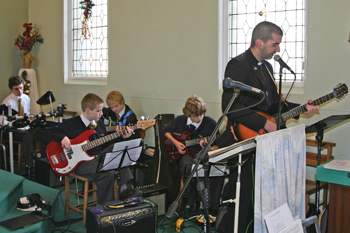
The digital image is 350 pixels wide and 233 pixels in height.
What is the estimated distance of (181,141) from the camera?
3914 mm

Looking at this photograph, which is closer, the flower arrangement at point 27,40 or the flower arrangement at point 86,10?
the flower arrangement at point 86,10

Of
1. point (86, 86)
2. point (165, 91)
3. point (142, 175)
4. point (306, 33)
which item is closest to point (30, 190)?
point (142, 175)

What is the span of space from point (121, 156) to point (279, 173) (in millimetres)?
1801

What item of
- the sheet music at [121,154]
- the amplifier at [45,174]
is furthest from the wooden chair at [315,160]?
the amplifier at [45,174]

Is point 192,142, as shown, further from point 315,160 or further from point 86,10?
point 86,10

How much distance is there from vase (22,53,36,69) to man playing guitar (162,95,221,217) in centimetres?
427

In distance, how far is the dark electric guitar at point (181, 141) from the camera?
3865 millimetres

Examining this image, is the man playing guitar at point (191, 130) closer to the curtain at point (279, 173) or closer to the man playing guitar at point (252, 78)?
the man playing guitar at point (252, 78)

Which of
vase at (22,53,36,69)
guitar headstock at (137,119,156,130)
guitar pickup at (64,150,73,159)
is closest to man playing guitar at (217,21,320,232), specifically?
guitar headstock at (137,119,156,130)

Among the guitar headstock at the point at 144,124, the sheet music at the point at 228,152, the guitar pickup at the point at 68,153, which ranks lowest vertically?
the guitar pickup at the point at 68,153

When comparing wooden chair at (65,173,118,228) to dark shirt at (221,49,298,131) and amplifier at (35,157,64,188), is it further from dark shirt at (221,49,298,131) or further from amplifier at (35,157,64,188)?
dark shirt at (221,49,298,131)

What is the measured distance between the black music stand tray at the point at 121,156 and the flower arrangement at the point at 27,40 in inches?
178

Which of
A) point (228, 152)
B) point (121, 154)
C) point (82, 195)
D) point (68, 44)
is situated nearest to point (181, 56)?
point (121, 154)

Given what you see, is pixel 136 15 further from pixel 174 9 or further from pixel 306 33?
pixel 306 33
